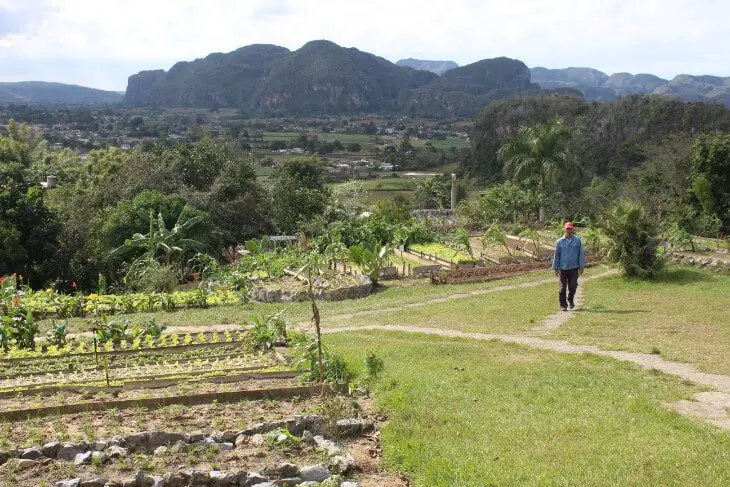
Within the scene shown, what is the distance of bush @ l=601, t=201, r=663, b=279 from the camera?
16.4 meters

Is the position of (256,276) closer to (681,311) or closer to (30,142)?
(681,311)

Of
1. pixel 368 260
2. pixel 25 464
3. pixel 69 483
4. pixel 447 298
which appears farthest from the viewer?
pixel 368 260

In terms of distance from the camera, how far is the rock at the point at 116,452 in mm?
6723

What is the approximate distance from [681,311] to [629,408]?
661cm

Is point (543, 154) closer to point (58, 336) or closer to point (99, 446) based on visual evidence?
point (58, 336)

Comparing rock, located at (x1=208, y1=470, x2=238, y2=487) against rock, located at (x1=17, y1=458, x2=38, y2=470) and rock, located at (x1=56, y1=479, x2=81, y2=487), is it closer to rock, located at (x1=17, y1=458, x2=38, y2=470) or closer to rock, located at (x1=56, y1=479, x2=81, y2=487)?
rock, located at (x1=56, y1=479, x2=81, y2=487)

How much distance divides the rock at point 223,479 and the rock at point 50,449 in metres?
1.82

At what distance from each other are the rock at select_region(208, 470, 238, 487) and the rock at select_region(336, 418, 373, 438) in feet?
5.19

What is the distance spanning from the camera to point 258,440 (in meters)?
7.12

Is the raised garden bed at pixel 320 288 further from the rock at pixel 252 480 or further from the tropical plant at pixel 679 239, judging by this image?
the rock at pixel 252 480

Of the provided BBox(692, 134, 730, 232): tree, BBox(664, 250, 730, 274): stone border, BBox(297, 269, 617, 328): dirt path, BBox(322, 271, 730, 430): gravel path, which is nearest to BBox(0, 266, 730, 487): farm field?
BBox(322, 271, 730, 430): gravel path

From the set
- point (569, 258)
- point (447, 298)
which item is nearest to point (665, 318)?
point (569, 258)

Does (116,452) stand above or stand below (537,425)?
below

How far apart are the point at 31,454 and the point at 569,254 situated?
10.2 meters
